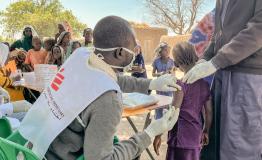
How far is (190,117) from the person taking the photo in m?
2.66

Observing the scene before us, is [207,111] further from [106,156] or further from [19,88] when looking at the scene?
[19,88]

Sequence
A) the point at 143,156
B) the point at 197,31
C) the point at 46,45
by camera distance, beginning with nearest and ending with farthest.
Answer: the point at 197,31 < the point at 143,156 < the point at 46,45

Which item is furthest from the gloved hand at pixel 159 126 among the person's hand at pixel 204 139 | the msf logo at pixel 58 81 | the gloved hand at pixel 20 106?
the gloved hand at pixel 20 106

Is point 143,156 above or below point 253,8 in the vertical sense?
below

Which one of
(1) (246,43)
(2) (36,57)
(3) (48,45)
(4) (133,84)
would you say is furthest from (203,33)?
(3) (48,45)

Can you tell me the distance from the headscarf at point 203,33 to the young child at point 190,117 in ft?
1.43

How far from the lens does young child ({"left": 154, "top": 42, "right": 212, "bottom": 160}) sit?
2607 millimetres

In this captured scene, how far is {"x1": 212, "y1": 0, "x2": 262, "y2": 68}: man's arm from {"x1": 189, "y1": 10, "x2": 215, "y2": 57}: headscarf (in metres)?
0.88

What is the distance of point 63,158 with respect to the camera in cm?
147

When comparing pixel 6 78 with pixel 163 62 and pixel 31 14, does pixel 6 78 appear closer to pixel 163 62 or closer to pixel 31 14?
pixel 163 62

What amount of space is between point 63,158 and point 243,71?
1.23 meters

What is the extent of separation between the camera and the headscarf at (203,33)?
122 inches

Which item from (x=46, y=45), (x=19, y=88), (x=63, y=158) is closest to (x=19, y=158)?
(x=63, y=158)

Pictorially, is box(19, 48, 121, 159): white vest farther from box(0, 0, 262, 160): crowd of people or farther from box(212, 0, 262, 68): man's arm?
box(212, 0, 262, 68): man's arm
